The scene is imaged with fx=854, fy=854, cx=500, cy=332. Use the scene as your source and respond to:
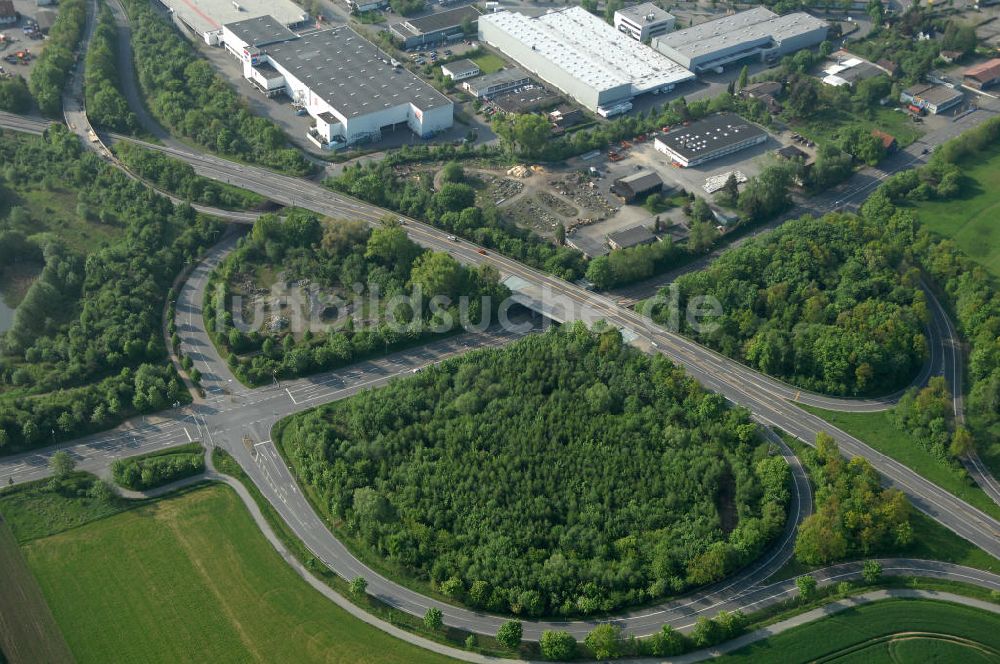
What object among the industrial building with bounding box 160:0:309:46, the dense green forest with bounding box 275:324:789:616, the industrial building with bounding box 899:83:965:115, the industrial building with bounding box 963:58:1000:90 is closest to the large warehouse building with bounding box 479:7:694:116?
the industrial building with bounding box 160:0:309:46

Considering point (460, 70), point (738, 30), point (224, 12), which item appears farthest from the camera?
point (738, 30)

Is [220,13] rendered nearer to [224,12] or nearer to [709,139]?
[224,12]

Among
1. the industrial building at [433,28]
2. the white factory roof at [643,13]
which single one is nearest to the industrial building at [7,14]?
the industrial building at [433,28]

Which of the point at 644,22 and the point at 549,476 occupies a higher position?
the point at 644,22

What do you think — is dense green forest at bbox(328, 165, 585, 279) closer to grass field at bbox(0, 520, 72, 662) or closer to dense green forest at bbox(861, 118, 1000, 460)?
dense green forest at bbox(861, 118, 1000, 460)

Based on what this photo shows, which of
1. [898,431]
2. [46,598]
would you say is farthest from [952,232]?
[46,598]

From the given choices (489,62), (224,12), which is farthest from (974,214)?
(224,12)
